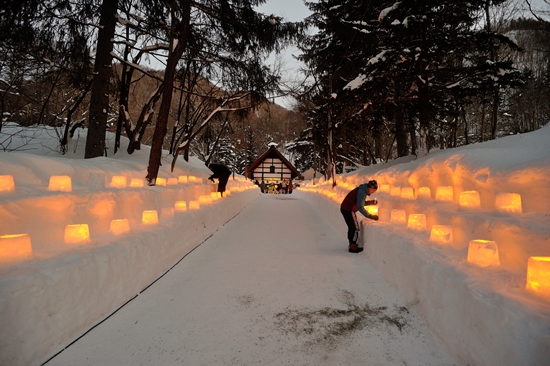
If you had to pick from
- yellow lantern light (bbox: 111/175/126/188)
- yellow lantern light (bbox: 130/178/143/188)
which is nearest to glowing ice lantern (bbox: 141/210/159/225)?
yellow lantern light (bbox: 111/175/126/188)

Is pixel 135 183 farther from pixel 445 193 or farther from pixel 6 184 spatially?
pixel 445 193

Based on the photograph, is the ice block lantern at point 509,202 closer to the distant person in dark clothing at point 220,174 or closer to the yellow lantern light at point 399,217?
the yellow lantern light at point 399,217

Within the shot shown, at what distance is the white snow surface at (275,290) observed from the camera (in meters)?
1.98

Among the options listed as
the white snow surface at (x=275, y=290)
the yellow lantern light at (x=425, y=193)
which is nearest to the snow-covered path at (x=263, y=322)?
the white snow surface at (x=275, y=290)

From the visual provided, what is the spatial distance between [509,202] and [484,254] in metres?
0.88

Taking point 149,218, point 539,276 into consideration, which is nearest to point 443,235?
point 539,276

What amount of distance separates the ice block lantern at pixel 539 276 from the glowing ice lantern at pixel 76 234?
13.7 feet

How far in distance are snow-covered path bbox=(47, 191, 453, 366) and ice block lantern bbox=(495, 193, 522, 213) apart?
5.04 ft

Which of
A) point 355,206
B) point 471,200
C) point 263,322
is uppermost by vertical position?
point 471,200

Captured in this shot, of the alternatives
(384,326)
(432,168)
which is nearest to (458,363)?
(384,326)

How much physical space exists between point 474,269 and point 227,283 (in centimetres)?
288

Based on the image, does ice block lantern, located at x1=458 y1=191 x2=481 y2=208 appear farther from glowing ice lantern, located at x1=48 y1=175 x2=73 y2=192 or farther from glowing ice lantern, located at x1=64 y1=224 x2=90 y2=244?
glowing ice lantern, located at x1=48 y1=175 x2=73 y2=192

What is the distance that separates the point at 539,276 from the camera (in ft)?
6.20

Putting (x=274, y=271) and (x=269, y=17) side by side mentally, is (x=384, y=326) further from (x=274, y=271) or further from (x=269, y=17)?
(x=269, y=17)
